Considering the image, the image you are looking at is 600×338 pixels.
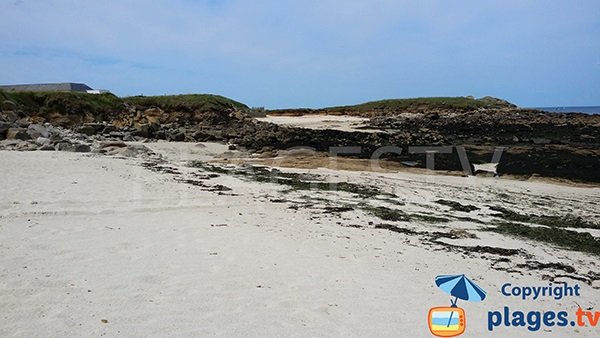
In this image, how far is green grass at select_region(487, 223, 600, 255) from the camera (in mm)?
6758

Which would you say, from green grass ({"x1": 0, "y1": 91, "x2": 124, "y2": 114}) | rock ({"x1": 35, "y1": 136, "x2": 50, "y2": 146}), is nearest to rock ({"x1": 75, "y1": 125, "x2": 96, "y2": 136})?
green grass ({"x1": 0, "y1": 91, "x2": 124, "y2": 114})

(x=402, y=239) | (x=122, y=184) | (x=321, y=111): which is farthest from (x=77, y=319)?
(x=321, y=111)

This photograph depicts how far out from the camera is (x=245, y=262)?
5.09 m

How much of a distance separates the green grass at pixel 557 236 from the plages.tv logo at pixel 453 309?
2.64m

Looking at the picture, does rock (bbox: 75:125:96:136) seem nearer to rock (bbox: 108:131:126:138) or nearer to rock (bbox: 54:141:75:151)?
rock (bbox: 108:131:126:138)

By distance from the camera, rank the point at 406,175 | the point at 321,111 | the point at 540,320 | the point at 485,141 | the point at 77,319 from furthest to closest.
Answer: the point at 321,111
the point at 485,141
the point at 406,175
the point at 540,320
the point at 77,319

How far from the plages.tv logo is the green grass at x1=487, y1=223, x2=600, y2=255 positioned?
8.66 feet

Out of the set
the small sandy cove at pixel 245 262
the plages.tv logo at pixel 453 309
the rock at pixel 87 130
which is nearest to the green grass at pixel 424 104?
the rock at pixel 87 130

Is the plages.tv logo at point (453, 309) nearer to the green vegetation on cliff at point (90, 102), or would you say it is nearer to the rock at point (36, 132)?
the rock at point (36, 132)

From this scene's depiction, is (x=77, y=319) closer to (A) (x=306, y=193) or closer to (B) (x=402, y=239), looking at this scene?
(B) (x=402, y=239)

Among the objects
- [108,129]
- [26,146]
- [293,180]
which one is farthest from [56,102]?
[293,180]

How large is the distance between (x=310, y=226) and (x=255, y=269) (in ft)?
7.18

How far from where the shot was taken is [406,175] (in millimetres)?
13891

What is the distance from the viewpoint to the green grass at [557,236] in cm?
676
